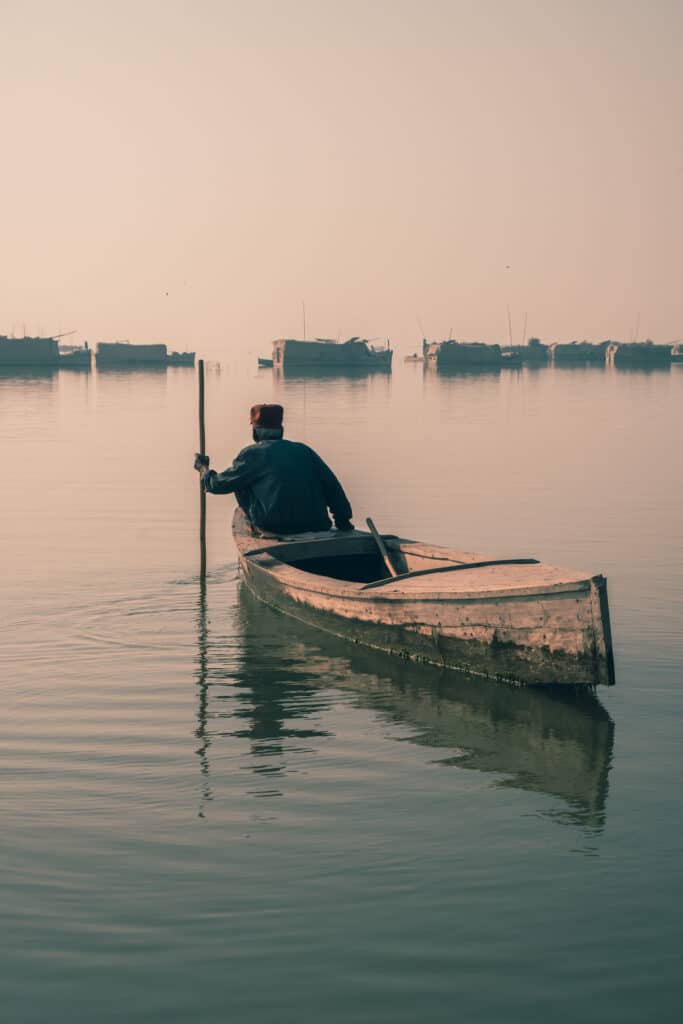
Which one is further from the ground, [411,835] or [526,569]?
[526,569]

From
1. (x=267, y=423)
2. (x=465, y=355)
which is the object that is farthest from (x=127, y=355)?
(x=267, y=423)

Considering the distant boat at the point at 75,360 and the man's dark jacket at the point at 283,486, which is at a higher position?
the distant boat at the point at 75,360

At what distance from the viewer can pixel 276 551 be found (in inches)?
472

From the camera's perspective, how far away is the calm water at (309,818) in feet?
15.7

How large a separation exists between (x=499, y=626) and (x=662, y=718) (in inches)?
55.0

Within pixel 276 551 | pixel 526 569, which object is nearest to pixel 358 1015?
pixel 526 569

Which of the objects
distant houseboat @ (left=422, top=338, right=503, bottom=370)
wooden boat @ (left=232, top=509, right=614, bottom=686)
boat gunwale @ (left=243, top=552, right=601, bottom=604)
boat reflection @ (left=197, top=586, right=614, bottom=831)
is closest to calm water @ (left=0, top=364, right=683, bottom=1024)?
boat reflection @ (left=197, top=586, right=614, bottom=831)

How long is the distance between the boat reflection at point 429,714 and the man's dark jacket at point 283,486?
5.84ft

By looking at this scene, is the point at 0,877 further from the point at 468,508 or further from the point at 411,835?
the point at 468,508

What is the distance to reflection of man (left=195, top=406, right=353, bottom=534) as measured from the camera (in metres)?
12.1

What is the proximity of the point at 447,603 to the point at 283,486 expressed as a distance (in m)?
3.39

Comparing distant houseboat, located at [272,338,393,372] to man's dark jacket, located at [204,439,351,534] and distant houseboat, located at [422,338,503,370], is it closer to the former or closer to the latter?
distant houseboat, located at [422,338,503,370]

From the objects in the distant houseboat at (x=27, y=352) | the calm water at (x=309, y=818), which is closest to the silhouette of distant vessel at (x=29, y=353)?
the distant houseboat at (x=27, y=352)

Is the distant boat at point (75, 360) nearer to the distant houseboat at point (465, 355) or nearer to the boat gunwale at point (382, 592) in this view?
the distant houseboat at point (465, 355)
